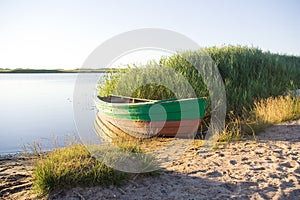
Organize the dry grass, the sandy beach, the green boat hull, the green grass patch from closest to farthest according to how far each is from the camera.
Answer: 1. the sandy beach
2. the green grass patch
3. the green boat hull
4. the dry grass

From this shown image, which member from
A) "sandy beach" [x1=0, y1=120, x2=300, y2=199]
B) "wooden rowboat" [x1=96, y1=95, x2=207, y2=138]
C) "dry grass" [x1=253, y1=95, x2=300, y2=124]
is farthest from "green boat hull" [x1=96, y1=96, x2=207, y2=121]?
"dry grass" [x1=253, y1=95, x2=300, y2=124]

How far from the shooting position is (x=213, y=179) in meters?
3.75

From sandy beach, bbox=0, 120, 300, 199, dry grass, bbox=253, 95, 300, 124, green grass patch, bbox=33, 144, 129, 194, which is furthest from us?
dry grass, bbox=253, 95, 300, 124

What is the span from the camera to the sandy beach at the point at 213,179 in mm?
3389

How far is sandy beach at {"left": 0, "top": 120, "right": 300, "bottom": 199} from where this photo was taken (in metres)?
3.39

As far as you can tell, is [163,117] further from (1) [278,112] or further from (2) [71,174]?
(2) [71,174]

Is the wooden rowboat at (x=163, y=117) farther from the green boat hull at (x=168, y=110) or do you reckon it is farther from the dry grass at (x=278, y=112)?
the dry grass at (x=278, y=112)

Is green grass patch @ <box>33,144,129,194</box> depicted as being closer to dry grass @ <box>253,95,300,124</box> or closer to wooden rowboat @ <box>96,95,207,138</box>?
wooden rowboat @ <box>96,95,207,138</box>

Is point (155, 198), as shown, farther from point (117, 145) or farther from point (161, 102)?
point (161, 102)

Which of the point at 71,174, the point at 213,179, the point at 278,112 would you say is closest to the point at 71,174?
the point at 71,174

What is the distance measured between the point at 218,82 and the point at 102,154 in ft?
17.3

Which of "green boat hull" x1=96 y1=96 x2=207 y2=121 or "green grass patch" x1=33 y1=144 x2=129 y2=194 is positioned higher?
"green boat hull" x1=96 y1=96 x2=207 y2=121

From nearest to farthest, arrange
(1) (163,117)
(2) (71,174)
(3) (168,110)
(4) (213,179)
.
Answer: (2) (71,174)
(4) (213,179)
(3) (168,110)
(1) (163,117)

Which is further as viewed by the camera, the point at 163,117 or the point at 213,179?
the point at 163,117
